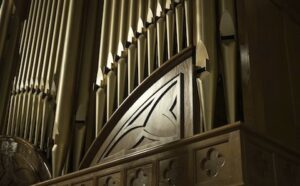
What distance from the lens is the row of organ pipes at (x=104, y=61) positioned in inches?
115

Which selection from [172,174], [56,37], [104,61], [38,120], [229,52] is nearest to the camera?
[172,174]

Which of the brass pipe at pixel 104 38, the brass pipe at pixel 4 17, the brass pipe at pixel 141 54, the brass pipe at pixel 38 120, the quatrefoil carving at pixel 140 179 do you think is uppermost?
the brass pipe at pixel 4 17

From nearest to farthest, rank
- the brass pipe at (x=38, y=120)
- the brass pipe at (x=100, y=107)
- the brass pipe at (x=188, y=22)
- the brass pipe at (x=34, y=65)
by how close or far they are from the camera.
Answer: the brass pipe at (x=188, y=22)
the brass pipe at (x=100, y=107)
the brass pipe at (x=38, y=120)
the brass pipe at (x=34, y=65)

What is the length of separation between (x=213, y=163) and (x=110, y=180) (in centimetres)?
81

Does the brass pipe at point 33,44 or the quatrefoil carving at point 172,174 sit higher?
the brass pipe at point 33,44

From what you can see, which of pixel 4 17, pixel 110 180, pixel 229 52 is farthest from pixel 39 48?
pixel 229 52

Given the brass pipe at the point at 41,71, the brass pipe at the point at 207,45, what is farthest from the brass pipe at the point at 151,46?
the brass pipe at the point at 41,71

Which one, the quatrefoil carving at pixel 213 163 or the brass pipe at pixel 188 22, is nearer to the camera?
the quatrefoil carving at pixel 213 163

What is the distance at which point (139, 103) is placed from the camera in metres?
3.37

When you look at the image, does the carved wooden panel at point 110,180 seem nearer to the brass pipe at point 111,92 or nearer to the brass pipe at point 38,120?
the brass pipe at point 111,92

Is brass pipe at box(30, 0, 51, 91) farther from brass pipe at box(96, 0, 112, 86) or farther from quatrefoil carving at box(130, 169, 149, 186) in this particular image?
quatrefoil carving at box(130, 169, 149, 186)

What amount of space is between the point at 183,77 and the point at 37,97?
1.86 meters

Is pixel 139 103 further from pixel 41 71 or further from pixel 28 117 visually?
pixel 41 71

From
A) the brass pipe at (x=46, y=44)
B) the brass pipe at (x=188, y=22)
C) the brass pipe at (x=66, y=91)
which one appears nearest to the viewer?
the brass pipe at (x=188, y=22)
